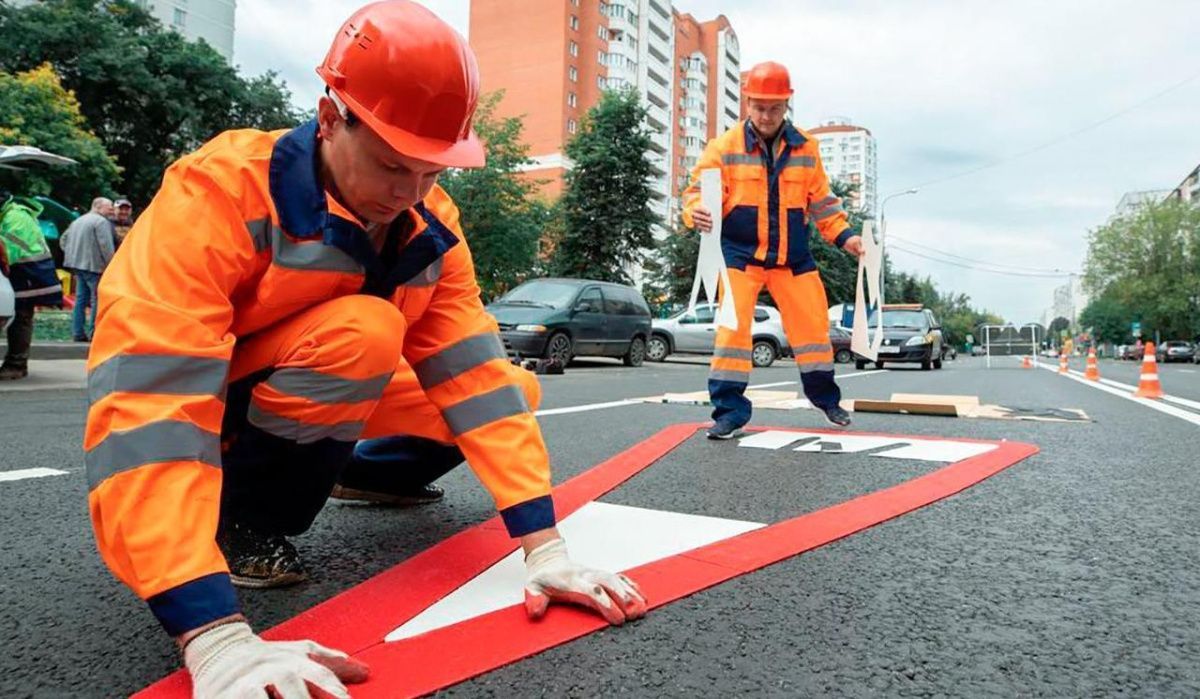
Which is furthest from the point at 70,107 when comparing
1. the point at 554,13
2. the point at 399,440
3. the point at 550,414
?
the point at 554,13

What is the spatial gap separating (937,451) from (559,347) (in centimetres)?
985

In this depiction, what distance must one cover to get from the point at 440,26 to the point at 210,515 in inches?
37.4

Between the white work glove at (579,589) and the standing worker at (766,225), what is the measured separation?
2856 millimetres

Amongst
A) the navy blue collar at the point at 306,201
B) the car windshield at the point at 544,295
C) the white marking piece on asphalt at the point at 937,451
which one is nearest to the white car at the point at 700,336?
the car windshield at the point at 544,295

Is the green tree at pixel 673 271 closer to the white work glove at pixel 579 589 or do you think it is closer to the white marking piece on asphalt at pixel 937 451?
the white marking piece on asphalt at pixel 937 451

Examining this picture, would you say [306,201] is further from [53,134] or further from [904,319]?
[53,134]

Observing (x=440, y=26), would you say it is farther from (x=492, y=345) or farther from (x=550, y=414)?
(x=550, y=414)

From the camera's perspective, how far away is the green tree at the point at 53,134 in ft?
76.0

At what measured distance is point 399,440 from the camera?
2.42 m

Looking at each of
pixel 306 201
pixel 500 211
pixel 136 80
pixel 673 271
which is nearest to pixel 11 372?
pixel 306 201

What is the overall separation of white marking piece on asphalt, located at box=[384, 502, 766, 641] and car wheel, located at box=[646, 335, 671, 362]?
16.5 m

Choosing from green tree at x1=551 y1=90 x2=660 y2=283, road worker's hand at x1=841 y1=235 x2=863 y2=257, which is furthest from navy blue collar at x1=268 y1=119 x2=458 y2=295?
green tree at x1=551 y1=90 x2=660 y2=283

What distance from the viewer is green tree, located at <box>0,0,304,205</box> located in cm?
2892

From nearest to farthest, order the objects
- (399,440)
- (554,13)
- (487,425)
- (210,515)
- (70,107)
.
Answer: (210,515) → (487,425) → (399,440) → (70,107) → (554,13)
